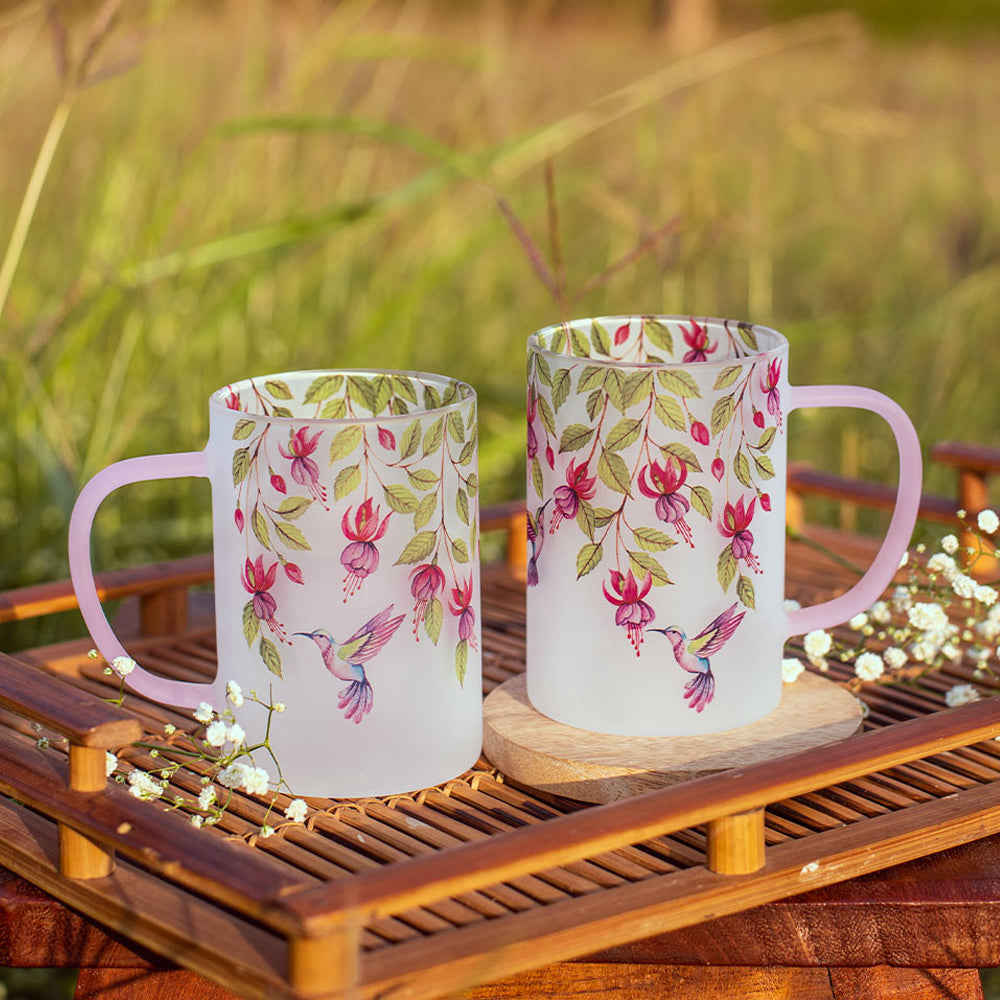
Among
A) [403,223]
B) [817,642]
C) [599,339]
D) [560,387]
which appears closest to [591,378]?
[560,387]

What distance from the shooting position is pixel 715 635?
0.79 m

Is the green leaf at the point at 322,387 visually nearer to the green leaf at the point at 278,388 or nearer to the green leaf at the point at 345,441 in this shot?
the green leaf at the point at 278,388

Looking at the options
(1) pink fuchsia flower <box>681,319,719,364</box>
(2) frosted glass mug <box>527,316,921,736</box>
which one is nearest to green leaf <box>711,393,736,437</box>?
(2) frosted glass mug <box>527,316,921,736</box>

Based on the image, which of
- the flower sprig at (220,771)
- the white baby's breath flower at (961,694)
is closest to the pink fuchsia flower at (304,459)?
the flower sprig at (220,771)

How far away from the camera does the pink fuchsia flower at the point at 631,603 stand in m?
0.78

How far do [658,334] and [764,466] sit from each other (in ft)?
0.43

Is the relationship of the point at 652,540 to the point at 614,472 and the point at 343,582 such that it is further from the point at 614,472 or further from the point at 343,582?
the point at 343,582

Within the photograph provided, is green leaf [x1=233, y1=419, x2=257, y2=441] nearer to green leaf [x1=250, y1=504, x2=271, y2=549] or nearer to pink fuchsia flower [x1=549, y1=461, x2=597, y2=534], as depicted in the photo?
green leaf [x1=250, y1=504, x2=271, y2=549]

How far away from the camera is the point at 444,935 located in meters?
0.62

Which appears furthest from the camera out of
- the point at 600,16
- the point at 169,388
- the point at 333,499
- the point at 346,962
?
the point at 600,16

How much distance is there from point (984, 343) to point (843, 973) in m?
1.50

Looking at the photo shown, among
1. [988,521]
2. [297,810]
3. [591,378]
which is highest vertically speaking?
[591,378]

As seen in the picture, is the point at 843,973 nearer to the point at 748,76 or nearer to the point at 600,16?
the point at 748,76

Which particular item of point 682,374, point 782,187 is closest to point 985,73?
point 782,187
